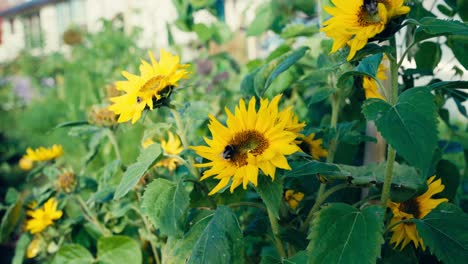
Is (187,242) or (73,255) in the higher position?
(187,242)

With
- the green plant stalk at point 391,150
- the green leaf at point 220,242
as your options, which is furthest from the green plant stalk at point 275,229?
the green plant stalk at point 391,150

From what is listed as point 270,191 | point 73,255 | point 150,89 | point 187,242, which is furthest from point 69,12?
point 270,191

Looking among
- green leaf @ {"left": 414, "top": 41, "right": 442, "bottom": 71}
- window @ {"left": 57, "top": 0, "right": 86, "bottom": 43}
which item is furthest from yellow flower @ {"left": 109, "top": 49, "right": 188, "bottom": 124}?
window @ {"left": 57, "top": 0, "right": 86, "bottom": 43}

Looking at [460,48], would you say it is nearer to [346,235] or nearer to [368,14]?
[368,14]

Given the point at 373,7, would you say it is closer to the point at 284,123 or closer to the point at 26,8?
the point at 284,123

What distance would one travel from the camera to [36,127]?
4094mm

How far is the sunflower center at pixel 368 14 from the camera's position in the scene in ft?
2.39

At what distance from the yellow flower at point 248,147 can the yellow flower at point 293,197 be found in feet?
1.01

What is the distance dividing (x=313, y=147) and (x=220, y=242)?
412 millimetres

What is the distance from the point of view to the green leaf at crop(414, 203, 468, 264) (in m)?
0.75

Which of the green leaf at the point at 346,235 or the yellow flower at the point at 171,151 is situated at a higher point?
the green leaf at the point at 346,235

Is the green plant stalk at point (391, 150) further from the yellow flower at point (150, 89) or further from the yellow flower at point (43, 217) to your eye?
the yellow flower at point (43, 217)

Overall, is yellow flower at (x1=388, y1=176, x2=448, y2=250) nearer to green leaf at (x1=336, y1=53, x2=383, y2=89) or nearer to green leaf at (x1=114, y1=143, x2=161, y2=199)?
green leaf at (x1=336, y1=53, x2=383, y2=89)

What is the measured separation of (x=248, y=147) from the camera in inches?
31.3
